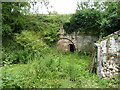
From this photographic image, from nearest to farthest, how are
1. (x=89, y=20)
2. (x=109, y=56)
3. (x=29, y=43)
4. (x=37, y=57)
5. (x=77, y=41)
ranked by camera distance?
(x=109, y=56), (x=37, y=57), (x=29, y=43), (x=89, y=20), (x=77, y=41)

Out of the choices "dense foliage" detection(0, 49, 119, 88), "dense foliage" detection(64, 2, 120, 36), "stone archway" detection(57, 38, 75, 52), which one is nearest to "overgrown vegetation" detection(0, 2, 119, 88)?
"dense foliage" detection(0, 49, 119, 88)

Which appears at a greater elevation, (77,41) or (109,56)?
(77,41)

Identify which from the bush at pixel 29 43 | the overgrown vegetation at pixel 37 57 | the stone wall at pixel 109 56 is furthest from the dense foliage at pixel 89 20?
the stone wall at pixel 109 56

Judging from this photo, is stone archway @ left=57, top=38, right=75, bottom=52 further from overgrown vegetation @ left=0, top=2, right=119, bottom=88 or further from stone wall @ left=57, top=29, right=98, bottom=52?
overgrown vegetation @ left=0, top=2, right=119, bottom=88

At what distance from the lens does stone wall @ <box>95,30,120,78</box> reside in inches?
156

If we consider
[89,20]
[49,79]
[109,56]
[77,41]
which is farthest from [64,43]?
[49,79]

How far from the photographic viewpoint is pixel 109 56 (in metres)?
4.06

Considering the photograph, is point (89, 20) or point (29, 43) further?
point (89, 20)

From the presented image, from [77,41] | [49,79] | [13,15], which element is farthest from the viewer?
[77,41]

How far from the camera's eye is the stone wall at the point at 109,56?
13.0 ft

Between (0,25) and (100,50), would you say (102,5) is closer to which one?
(100,50)

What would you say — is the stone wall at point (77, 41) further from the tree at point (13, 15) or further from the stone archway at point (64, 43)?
the tree at point (13, 15)

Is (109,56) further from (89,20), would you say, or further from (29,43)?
(89,20)

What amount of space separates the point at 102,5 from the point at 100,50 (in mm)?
5634
